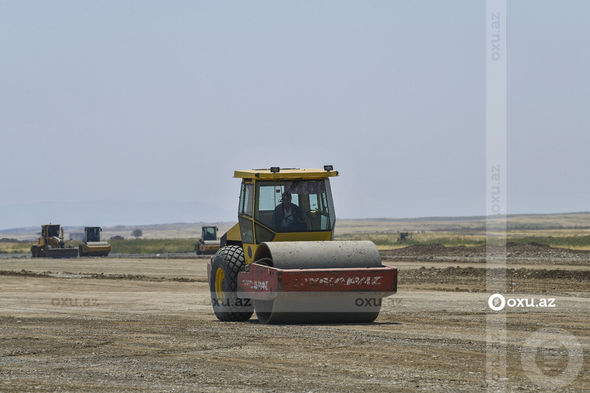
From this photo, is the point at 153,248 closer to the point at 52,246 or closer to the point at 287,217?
the point at 52,246

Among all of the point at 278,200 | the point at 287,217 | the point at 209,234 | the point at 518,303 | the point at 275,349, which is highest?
the point at 209,234

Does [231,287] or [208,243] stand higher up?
[208,243]

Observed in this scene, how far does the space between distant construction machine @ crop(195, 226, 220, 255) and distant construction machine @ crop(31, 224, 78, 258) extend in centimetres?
912

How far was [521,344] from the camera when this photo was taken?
583 inches

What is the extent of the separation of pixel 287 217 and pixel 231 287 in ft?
5.66

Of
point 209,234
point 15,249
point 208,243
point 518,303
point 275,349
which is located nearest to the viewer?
point 275,349

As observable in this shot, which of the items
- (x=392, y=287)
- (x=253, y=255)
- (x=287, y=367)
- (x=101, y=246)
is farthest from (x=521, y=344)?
(x=101, y=246)

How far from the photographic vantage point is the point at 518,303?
2361cm

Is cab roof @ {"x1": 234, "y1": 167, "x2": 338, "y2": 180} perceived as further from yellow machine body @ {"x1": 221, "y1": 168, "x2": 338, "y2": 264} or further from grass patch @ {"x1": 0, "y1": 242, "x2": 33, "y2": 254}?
grass patch @ {"x1": 0, "y1": 242, "x2": 33, "y2": 254}

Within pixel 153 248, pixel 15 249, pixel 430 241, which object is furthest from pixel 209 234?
pixel 15 249

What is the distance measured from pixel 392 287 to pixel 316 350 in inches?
134

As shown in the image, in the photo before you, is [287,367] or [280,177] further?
[280,177]

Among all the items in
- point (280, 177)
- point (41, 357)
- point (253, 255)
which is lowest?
point (41, 357)

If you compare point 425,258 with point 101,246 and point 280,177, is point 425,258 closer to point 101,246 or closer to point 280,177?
point 101,246
